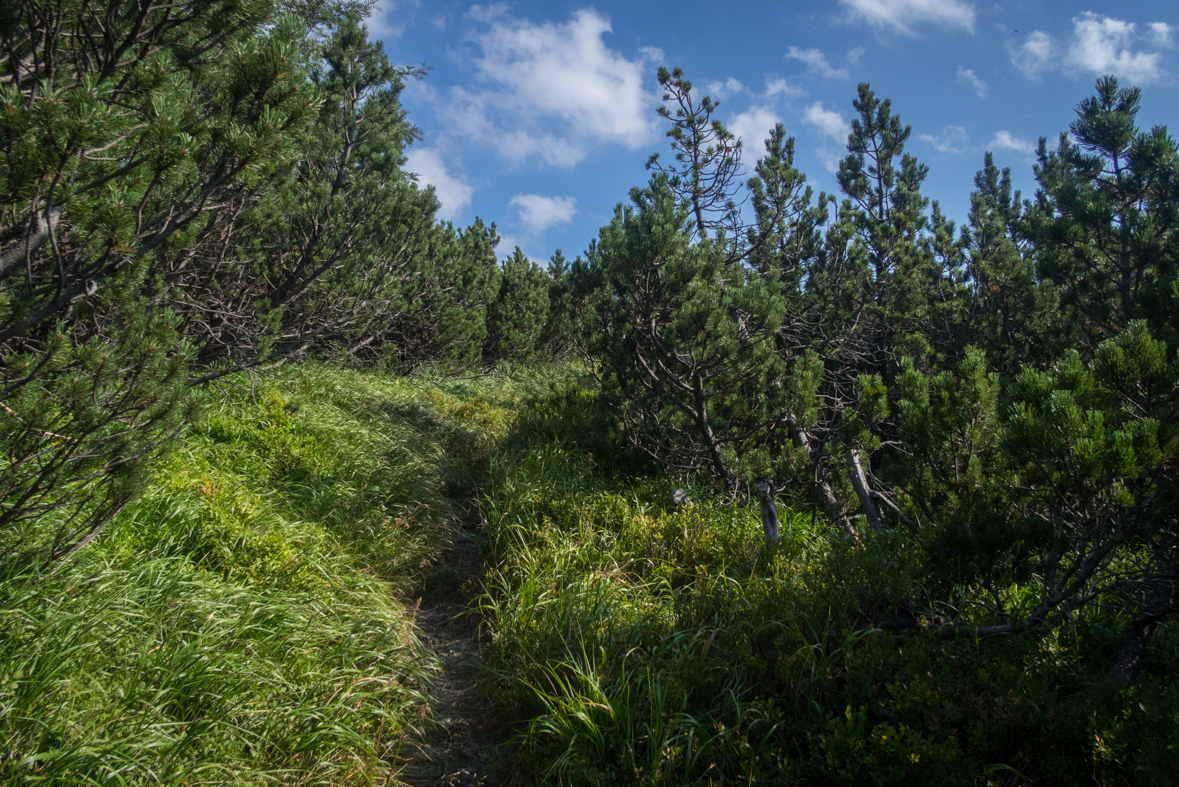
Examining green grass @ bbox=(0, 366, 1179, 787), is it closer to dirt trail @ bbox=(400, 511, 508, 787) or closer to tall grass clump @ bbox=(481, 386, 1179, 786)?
tall grass clump @ bbox=(481, 386, 1179, 786)

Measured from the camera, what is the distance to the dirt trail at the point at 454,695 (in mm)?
2783

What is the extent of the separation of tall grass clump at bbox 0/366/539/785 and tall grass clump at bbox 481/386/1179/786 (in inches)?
30.6

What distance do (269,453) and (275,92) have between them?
3.50 metres

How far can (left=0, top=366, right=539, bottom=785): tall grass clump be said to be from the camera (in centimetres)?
212

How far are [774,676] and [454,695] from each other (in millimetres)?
1913

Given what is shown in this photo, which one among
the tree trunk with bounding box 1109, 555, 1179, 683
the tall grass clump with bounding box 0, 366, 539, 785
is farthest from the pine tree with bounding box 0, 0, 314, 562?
the tree trunk with bounding box 1109, 555, 1179, 683

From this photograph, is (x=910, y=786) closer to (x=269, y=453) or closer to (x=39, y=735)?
(x=39, y=735)

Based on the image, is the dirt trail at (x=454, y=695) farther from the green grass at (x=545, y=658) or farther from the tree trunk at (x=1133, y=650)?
the tree trunk at (x=1133, y=650)

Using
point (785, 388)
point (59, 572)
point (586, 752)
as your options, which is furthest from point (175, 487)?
point (785, 388)

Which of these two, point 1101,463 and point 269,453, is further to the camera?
point 269,453

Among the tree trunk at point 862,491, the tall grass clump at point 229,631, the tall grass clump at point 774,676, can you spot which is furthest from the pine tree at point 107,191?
the tree trunk at point 862,491

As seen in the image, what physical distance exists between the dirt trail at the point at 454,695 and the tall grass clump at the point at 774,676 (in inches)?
7.6

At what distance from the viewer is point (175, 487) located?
3676mm

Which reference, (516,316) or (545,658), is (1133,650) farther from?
(516,316)
